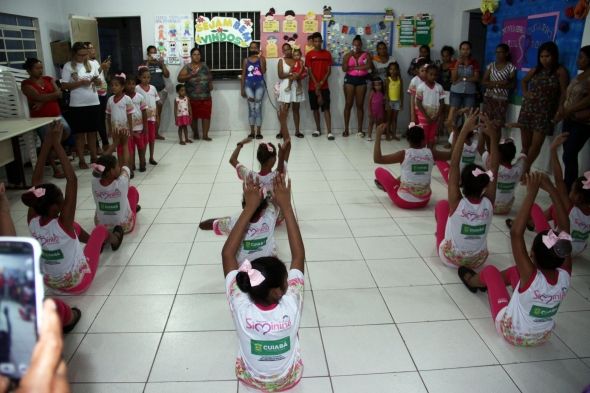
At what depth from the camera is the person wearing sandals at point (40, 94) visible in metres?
5.27

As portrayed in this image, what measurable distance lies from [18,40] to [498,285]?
21.0ft

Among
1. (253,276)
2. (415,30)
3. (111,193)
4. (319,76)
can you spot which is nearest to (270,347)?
(253,276)

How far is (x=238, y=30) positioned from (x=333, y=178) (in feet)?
12.0

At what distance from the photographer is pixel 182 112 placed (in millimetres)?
7473

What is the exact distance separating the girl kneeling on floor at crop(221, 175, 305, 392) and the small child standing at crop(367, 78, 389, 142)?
579cm

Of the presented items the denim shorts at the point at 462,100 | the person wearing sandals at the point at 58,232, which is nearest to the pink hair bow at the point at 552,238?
the person wearing sandals at the point at 58,232

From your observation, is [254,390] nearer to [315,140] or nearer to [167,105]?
[315,140]

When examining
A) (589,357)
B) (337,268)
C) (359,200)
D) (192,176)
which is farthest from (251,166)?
(589,357)

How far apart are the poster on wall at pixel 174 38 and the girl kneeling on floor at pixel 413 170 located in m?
4.79

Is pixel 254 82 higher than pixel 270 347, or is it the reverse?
pixel 254 82

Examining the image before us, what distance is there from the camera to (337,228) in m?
4.01

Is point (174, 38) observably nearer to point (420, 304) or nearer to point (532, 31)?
point (532, 31)

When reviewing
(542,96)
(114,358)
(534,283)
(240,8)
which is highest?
(240,8)

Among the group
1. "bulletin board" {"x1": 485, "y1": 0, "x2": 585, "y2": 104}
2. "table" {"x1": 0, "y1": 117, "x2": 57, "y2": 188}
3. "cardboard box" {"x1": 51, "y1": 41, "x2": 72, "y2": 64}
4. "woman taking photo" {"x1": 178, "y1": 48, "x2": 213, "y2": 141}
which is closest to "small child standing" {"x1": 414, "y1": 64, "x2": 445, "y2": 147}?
"bulletin board" {"x1": 485, "y1": 0, "x2": 585, "y2": 104}
